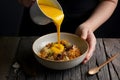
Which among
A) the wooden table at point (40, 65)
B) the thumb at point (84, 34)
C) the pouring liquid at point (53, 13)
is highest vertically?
the pouring liquid at point (53, 13)

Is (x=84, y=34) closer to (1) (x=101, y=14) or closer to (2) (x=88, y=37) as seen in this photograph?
(2) (x=88, y=37)

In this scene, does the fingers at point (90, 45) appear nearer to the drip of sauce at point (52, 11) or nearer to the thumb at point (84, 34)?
the thumb at point (84, 34)

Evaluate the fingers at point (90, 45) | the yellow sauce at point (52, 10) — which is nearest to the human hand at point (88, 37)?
the fingers at point (90, 45)

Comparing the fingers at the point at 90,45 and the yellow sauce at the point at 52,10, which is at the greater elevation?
the yellow sauce at the point at 52,10

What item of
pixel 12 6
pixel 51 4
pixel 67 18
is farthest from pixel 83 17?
pixel 12 6

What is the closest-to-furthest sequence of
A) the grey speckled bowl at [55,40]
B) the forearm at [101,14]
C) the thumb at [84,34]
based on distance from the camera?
the grey speckled bowl at [55,40] < the thumb at [84,34] < the forearm at [101,14]

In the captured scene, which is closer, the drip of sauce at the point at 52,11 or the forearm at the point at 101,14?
the drip of sauce at the point at 52,11
